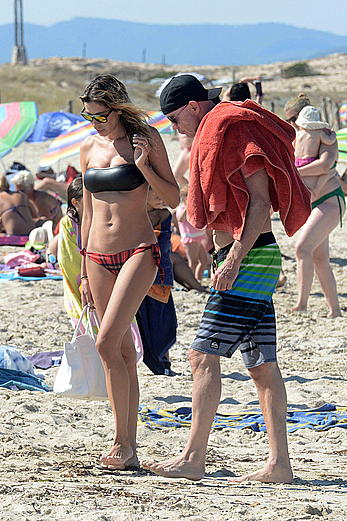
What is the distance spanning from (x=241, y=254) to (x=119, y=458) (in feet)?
3.34

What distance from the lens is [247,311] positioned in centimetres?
352

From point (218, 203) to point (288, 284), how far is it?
6011 millimetres

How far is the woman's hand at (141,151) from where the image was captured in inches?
153

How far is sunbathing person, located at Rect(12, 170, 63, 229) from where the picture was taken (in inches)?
464

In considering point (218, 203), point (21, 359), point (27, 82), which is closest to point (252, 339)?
point (218, 203)

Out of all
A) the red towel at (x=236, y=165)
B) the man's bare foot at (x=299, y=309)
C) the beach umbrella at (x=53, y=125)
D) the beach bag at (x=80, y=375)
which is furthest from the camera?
the beach umbrella at (x=53, y=125)

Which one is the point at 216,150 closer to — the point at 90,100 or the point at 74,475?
the point at 90,100

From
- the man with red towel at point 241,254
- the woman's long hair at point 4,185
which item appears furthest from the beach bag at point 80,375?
the woman's long hair at point 4,185

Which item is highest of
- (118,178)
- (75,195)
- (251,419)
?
(118,178)

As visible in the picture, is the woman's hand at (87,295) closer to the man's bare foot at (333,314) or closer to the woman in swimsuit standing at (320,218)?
the woman in swimsuit standing at (320,218)

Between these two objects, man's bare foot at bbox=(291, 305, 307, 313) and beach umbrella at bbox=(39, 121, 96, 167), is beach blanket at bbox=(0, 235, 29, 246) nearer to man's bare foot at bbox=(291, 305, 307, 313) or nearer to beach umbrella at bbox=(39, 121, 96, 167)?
beach umbrella at bbox=(39, 121, 96, 167)

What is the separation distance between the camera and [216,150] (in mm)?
3479

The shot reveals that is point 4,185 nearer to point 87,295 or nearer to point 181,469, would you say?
point 87,295

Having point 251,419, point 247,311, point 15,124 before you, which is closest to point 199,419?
point 247,311
